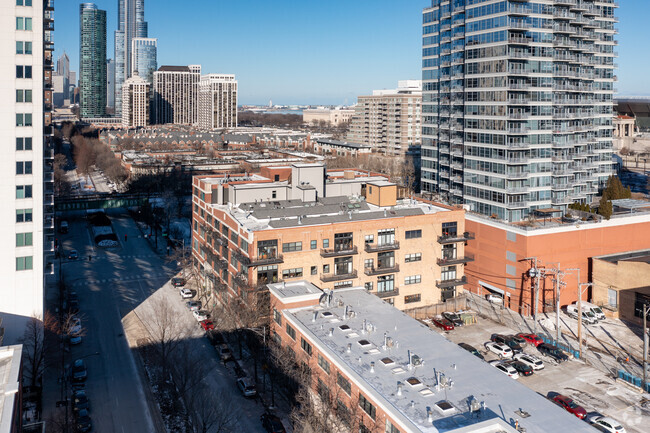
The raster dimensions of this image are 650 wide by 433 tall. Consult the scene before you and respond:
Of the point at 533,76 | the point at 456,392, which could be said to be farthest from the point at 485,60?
the point at 456,392

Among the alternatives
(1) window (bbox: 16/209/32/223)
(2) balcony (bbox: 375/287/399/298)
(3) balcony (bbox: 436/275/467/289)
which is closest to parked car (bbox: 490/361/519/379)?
(2) balcony (bbox: 375/287/399/298)

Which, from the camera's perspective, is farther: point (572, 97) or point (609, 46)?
point (609, 46)

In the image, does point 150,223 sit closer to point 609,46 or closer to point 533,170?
point 533,170

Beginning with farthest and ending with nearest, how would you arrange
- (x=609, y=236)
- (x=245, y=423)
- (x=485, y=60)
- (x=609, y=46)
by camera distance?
1. (x=609, y=46)
2. (x=485, y=60)
3. (x=609, y=236)
4. (x=245, y=423)

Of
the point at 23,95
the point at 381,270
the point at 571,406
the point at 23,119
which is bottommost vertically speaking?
the point at 571,406

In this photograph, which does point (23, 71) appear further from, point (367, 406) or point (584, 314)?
point (584, 314)

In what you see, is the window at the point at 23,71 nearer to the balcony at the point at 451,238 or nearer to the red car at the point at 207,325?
the red car at the point at 207,325

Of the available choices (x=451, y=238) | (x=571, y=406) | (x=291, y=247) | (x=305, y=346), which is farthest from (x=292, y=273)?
(x=571, y=406)

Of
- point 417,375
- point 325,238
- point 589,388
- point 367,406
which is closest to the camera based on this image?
point 367,406

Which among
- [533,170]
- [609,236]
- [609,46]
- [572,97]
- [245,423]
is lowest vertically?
[245,423]
